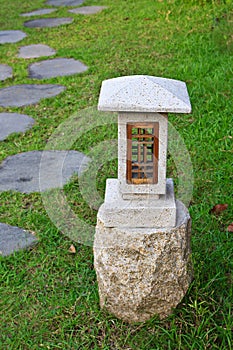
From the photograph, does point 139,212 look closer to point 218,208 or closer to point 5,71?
point 218,208

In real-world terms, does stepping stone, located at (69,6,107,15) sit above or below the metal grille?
below

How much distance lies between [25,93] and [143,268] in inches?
118

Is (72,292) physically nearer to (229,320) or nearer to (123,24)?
(229,320)

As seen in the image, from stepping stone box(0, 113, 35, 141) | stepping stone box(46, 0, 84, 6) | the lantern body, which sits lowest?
stepping stone box(46, 0, 84, 6)

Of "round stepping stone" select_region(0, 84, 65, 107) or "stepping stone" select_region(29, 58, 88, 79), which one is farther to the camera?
"stepping stone" select_region(29, 58, 88, 79)

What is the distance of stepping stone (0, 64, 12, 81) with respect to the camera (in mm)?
5234

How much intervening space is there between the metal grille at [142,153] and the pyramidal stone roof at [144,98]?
5.1 inches

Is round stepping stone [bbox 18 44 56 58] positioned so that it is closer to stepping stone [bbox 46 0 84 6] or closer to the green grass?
the green grass

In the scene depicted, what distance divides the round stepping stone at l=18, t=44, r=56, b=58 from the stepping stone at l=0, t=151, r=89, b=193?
2395 mm

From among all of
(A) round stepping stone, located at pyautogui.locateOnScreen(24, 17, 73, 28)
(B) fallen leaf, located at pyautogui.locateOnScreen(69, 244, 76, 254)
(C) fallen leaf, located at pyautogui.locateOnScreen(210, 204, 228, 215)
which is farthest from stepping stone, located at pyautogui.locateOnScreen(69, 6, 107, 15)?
(B) fallen leaf, located at pyautogui.locateOnScreen(69, 244, 76, 254)

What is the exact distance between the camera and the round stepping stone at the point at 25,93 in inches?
181

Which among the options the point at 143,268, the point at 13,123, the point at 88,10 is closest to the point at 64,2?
the point at 88,10

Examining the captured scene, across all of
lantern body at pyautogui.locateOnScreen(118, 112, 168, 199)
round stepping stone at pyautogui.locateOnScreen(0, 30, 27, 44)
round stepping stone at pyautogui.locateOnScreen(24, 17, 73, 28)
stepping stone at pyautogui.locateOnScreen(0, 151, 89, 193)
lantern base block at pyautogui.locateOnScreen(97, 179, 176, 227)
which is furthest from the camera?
round stepping stone at pyautogui.locateOnScreen(24, 17, 73, 28)

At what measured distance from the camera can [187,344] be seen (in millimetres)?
2133
